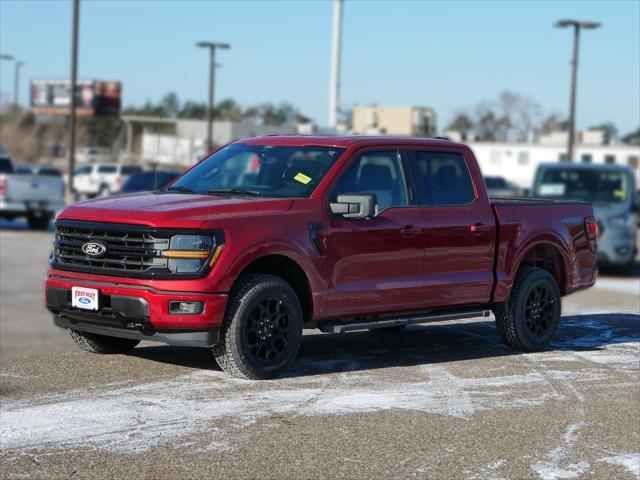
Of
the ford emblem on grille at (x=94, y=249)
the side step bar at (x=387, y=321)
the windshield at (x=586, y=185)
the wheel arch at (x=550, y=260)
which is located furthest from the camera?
the windshield at (x=586, y=185)

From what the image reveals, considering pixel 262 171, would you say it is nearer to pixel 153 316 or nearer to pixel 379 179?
pixel 379 179

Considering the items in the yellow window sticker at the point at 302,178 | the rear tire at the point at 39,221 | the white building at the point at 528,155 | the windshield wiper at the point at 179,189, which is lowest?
the rear tire at the point at 39,221

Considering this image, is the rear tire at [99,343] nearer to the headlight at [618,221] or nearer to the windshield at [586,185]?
the headlight at [618,221]

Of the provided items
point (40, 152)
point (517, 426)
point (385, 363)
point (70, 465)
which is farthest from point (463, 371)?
point (40, 152)

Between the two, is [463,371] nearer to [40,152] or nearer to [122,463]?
[122,463]

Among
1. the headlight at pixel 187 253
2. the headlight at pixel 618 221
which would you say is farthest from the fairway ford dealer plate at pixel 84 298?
the headlight at pixel 618 221

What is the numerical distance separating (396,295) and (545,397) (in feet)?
5.18

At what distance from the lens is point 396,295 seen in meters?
8.99

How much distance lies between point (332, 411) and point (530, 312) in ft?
11.4

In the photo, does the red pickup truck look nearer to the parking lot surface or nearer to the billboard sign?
the parking lot surface

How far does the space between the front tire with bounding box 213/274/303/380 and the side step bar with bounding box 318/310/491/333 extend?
36 centimetres

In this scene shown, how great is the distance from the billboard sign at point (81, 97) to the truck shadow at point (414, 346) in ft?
291

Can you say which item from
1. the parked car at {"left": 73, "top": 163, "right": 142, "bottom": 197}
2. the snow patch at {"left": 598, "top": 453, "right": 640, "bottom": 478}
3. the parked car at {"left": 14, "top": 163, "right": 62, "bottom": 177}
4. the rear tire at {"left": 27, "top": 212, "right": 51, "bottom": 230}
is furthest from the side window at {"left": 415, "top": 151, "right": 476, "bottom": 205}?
the parked car at {"left": 73, "top": 163, "right": 142, "bottom": 197}

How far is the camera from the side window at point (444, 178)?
9453 millimetres
